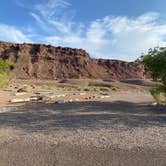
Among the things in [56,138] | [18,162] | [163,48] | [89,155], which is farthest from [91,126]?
[163,48]

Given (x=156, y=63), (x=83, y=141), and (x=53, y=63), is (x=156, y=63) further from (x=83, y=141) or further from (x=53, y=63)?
(x=53, y=63)

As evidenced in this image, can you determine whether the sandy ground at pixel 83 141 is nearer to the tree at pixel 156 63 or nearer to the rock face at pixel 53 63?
the tree at pixel 156 63

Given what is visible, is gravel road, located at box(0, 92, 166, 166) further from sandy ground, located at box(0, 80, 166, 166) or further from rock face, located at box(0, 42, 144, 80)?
rock face, located at box(0, 42, 144, 80)

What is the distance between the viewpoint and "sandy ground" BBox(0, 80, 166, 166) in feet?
24.5

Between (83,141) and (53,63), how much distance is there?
126 meters

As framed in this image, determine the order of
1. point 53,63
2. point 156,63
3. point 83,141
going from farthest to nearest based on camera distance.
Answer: point 53,63 → point 156,63 → point 83,141

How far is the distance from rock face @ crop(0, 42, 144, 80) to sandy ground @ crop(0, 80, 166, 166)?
108m

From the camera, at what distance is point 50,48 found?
467 ft

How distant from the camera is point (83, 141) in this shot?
923 cm

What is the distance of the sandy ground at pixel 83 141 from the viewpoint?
7.47 meters

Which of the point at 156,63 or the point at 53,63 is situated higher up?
the point at 53,63

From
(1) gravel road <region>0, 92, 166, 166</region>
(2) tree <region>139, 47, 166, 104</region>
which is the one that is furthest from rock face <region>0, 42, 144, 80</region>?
(1) gravel road <region>0, 92, 166, 166</region>

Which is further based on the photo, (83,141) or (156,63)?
(156,63)

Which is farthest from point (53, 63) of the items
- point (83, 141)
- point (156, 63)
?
point (83, 141)
